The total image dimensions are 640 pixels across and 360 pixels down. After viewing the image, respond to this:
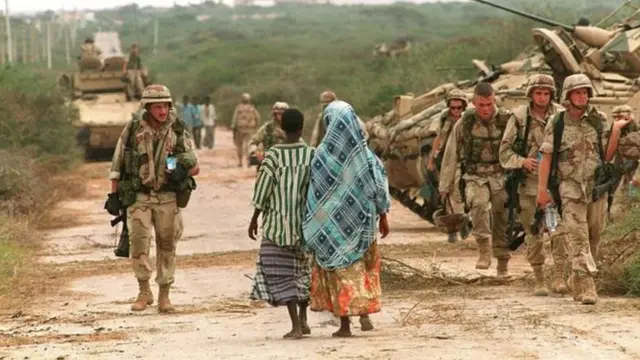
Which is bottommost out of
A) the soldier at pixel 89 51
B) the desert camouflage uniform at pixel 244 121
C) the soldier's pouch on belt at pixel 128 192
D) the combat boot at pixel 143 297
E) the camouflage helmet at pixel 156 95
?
the desert camouflage uniform at pixel 244 121

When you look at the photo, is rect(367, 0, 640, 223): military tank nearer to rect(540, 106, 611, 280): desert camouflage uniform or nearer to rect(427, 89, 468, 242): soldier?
rect(427, 89, 468, 242): soldier

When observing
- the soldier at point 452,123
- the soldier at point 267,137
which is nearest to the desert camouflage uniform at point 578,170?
the soldier at point 452,123

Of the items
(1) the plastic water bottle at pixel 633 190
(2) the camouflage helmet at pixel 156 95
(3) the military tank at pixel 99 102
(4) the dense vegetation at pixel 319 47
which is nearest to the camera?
(2) the camouflage helmet at pixel 156 95

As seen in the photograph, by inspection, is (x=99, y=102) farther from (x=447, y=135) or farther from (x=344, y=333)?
(x=344, y=333)

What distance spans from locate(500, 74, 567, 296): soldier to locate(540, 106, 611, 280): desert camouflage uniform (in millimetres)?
595

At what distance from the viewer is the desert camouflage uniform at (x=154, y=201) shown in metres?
13.5

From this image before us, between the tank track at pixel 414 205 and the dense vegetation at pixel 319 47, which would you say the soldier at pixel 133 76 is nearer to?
the dense vegetation at pixel 319 47

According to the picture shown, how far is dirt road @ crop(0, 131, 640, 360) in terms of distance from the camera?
10.8m

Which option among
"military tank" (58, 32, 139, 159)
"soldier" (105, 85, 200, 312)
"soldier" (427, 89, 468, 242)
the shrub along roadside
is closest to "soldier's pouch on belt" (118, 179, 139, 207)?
"soldier" (105, 85, 200, 312)

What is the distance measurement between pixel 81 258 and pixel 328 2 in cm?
17330

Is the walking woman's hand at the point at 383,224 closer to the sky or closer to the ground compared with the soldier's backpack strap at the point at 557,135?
closer to the ground

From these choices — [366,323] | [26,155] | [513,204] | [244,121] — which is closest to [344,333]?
[366,323]

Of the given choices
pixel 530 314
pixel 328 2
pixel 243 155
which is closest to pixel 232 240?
pixel 530 314

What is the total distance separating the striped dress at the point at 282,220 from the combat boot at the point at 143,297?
200 cm
